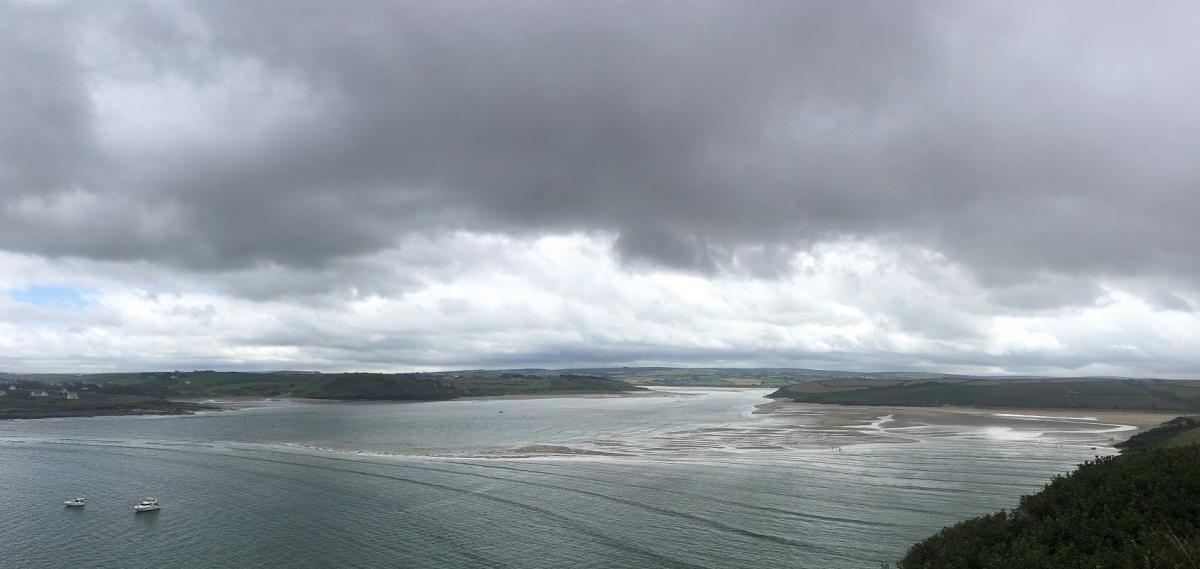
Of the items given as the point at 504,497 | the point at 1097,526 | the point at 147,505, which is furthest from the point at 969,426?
the point at 147,505

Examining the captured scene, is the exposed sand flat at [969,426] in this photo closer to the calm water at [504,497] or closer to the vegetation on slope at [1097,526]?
the calm water at [504,497]

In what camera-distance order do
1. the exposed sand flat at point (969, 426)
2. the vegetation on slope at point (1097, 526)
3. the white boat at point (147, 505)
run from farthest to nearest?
the exposed sand flat at point (969, 426) → the white boat at point (147, 505) → the vegetation on slope at point (1097, 526)

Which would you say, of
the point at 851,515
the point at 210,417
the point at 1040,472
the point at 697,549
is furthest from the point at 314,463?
the point at 210,417

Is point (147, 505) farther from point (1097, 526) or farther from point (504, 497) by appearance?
point (1097, 526)

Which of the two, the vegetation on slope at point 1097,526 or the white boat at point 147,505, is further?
the white boat at point 147,505

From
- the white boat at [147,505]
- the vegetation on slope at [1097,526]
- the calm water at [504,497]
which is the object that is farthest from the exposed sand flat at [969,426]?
the white boat at [147,505]

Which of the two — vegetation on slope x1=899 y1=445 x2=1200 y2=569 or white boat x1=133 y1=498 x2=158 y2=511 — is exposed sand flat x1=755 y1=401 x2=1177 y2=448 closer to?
vegetation on slope x1=899 y1=445 x2=1200 y2=569

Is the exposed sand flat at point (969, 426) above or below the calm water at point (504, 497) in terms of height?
below

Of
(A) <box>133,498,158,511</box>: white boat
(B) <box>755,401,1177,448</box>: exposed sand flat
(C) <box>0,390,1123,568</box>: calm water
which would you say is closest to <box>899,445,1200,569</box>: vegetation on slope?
(C) <box>0,390,1123,568</box>: calm water

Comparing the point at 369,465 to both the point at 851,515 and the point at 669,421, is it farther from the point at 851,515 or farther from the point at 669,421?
the point at 669,421

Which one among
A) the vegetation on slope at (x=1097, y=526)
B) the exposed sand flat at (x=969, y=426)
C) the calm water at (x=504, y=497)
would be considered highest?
the vegetation on slope at (x=1097, y=526)

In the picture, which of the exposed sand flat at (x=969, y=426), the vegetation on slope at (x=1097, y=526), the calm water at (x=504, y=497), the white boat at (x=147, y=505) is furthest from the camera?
the exposed sand flat at (x=969, y=426)
